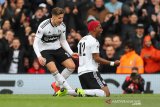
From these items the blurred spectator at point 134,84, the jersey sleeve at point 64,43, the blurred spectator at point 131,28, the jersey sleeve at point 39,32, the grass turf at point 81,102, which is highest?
the blurred spectator at point 131,28

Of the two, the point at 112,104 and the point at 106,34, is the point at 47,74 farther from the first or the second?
the point at 112,104

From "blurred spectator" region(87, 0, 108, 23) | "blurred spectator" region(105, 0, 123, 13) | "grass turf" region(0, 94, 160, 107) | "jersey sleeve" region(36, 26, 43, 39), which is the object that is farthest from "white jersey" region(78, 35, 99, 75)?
"blurred spectator" region(105, 0, 123, 13)

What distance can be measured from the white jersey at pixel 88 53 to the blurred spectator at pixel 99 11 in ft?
20.3

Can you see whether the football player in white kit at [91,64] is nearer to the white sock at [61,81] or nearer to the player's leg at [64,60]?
the white sock at [61,81]

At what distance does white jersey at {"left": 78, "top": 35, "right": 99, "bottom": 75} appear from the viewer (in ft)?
47.8

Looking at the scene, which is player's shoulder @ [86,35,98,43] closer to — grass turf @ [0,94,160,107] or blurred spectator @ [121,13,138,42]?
grass turf @ [0,94,160,107]

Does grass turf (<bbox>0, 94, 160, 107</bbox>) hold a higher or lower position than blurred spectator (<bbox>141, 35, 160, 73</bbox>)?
lower

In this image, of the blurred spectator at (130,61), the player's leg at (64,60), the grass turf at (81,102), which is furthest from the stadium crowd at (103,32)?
the grass turf at (81,102)

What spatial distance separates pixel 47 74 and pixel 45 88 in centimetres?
38

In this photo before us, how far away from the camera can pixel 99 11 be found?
2091 centimetres

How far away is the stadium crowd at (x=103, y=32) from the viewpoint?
62.1ft

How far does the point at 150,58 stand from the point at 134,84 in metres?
2.31

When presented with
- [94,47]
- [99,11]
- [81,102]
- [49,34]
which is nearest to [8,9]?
[99,11]

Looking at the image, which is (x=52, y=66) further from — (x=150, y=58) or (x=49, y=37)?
(x=150, y=58)
